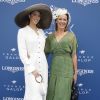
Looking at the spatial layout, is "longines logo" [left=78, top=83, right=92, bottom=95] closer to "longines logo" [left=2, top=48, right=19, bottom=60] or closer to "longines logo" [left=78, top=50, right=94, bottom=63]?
"longines logo" [left=78, top=50, right=94, bottom=63]

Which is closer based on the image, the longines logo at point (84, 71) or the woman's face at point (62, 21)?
the woman's face at point (62, 21)

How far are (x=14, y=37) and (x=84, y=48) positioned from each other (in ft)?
2.74

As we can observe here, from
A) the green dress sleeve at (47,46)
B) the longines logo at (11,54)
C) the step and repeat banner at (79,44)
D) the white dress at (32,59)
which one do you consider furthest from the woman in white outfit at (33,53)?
the longines logo at (11,54)

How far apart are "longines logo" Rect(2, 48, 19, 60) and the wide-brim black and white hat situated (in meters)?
0.63

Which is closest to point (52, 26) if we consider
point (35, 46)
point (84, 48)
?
point (84, 48)

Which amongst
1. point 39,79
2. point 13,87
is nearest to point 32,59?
point 39,79

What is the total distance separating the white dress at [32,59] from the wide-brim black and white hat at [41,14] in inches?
4.9

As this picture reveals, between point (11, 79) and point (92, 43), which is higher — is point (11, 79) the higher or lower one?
the lower one

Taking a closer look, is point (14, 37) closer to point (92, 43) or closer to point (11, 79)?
point (11, 79)

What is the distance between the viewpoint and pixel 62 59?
3947 mm

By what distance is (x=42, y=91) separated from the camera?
12.5 feet

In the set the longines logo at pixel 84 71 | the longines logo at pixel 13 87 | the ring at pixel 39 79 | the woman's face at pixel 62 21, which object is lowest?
the longines logo at pixel 13 87

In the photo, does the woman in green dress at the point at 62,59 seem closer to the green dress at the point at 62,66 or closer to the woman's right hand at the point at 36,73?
the green dress at the point at 62,66

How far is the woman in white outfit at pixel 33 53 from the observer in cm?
375
